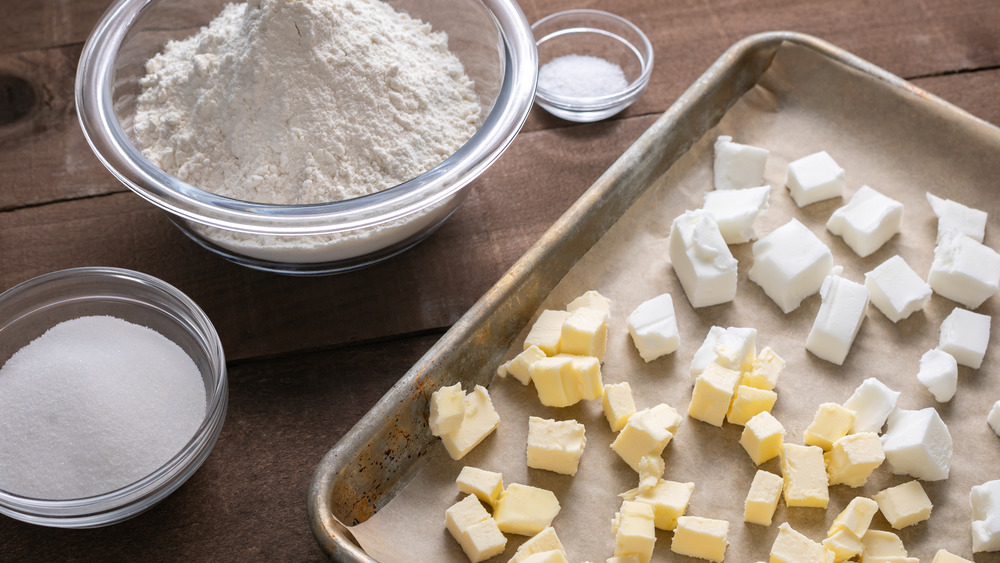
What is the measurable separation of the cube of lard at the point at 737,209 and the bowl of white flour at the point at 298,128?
369 millimetres

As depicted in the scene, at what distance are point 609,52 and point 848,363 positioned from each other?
77cm

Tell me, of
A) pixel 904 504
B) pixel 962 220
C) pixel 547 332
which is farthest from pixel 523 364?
pixel 962 220

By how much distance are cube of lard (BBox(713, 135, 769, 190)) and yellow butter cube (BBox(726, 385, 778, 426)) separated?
0.40m

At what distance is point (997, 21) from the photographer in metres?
1.79

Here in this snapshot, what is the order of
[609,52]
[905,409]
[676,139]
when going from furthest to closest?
[609,52] → [676,139] → [905,409]

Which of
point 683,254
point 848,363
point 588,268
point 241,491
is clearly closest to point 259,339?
point 241,491

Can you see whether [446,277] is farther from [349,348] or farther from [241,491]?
[241,491]

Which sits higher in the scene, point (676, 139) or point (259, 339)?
point (676, 139)

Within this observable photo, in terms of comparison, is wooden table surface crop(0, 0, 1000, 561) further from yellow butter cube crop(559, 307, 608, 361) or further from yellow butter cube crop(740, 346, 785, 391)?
yellow butter cube crop(740, 346, 785, 391)

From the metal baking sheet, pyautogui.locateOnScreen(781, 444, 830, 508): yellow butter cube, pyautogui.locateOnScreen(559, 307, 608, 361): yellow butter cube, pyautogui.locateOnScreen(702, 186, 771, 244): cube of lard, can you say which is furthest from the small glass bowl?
pyautogui.locateOnScreen(781, 444, 830, 508): yellow butter cube

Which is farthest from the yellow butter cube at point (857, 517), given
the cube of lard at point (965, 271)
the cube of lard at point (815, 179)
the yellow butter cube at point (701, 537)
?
the cube of lard at point (815, 179)

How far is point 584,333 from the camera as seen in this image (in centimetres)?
124

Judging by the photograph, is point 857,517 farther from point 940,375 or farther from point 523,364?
point 523,364

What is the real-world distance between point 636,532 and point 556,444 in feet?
0.51
